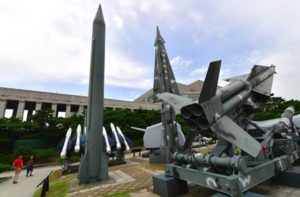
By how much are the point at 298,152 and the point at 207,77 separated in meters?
5.44

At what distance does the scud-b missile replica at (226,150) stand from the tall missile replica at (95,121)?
3743 mm

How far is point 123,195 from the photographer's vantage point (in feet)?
22.0

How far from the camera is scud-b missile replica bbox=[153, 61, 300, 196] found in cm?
488

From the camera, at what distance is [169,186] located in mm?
6070

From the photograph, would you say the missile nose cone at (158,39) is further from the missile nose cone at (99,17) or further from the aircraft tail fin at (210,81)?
the aircraft tail fin at (210,81)

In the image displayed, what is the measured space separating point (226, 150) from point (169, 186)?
2177 millimetres

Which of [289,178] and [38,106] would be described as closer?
[289,178]

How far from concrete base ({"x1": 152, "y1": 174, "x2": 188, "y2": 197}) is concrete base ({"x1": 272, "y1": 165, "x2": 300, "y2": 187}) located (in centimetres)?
321

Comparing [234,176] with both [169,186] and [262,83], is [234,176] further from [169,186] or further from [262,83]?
[262,83]

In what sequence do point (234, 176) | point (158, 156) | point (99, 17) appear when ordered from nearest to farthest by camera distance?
1. point (234, 176)
2. point (99, 17)
3. point (158, 156)

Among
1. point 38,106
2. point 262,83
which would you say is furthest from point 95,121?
point 38,106

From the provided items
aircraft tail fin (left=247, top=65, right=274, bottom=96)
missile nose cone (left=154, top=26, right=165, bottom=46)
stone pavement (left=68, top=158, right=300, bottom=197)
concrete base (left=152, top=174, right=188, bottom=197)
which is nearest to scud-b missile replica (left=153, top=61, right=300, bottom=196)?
concrete base (left=152, top=174, right=188, bottom=197)

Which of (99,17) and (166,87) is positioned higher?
(99,17)

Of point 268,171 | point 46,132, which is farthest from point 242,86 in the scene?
point 46,132
